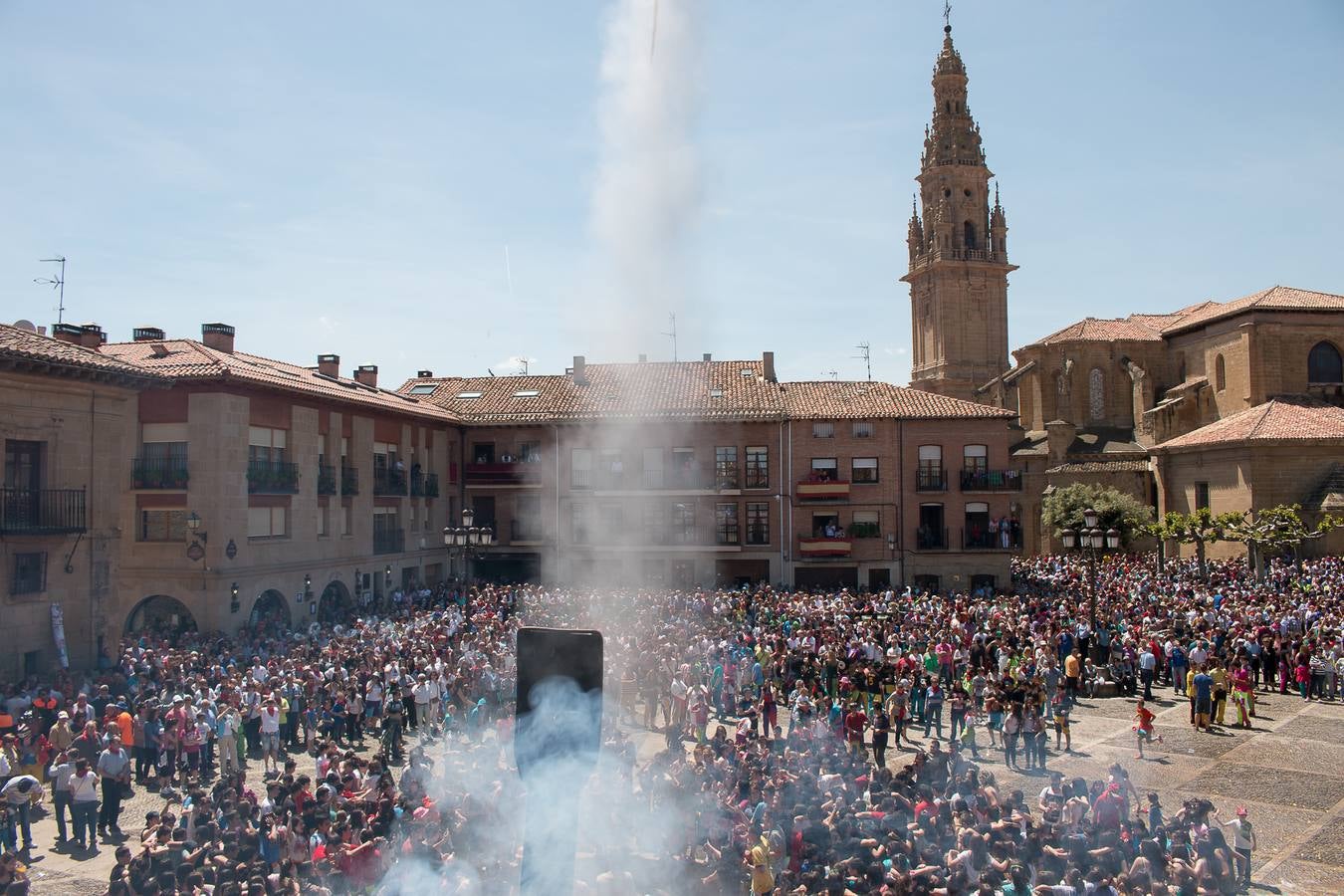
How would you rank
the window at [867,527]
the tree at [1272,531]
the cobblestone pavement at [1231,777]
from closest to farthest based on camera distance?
the cobblestone pavement at [1231,777] < the tree at [1272,531] < the window at [867,527]

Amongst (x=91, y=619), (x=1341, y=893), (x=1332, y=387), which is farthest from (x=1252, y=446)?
(x=91, y=619)

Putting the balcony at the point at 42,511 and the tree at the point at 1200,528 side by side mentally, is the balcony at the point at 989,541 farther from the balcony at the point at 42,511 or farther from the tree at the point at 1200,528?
the balcony at the point at 42,511

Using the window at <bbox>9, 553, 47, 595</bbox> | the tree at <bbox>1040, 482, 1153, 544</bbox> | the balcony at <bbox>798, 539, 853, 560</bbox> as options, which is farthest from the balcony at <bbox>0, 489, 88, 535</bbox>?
the tree at <bbox>1040, 482, 1153, 544</bbox>

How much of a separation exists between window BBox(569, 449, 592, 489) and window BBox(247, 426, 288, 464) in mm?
13008

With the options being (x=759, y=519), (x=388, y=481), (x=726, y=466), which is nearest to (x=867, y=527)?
(x=759, y=519)

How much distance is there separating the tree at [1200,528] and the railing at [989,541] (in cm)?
717

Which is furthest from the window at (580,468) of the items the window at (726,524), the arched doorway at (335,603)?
the arched doorway at (335,603)

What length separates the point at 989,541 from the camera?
40875 mm

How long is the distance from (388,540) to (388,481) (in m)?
2.15

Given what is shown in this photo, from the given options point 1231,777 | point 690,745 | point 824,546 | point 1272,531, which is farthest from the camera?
point 824,546

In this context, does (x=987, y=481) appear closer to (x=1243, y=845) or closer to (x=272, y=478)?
(x=272, y=478)

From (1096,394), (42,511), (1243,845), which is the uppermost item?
(1096,394)

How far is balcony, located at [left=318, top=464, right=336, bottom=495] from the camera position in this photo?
32.5 metres

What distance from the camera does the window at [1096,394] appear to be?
62469 mm
